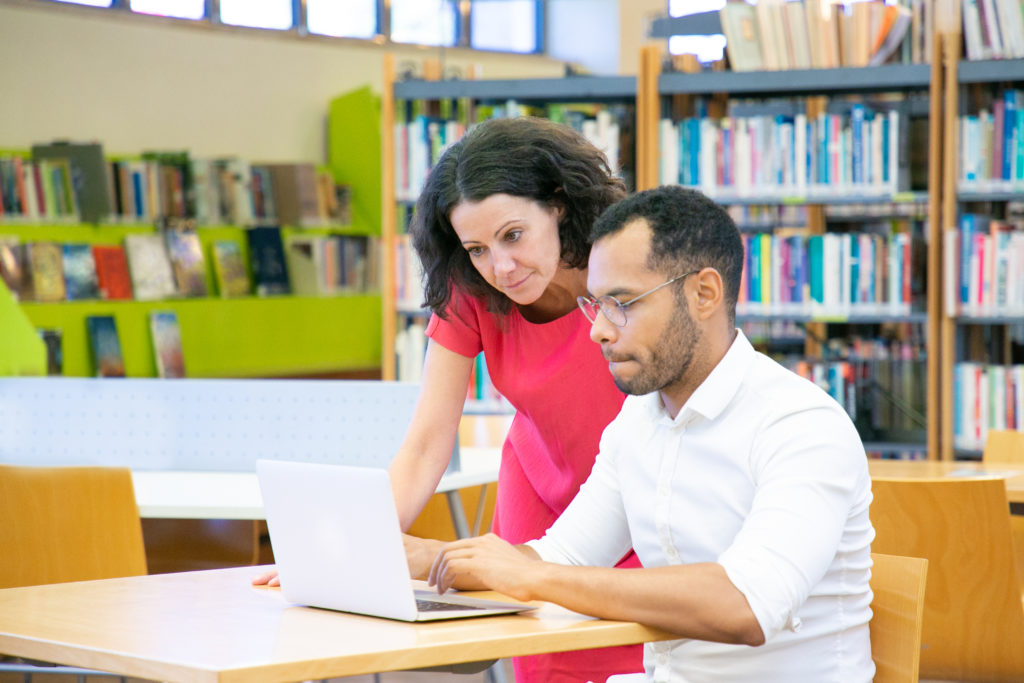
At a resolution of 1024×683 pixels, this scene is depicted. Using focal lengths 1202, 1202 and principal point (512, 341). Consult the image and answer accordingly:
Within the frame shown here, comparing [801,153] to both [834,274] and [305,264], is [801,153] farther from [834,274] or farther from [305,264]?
[305,264]

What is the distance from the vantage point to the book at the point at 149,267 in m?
6.37

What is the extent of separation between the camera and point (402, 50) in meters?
7.96

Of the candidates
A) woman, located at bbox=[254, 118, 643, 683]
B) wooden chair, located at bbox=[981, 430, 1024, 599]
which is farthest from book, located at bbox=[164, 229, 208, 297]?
woman, located at bbox=[254, 118, 643, 683]

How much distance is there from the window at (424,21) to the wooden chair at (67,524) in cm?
597

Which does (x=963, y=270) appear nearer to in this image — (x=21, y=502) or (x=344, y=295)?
(x=21, y=502)

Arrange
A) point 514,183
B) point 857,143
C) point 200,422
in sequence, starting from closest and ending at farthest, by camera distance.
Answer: point 514,183 → point 200,422 → point 857,143

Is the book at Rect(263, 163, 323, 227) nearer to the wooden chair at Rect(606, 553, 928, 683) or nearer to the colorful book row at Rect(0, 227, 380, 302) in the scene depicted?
the colorful book row at Rect(0, 227, 380, 302)

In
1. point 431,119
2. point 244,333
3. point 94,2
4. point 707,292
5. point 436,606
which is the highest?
point 94,2

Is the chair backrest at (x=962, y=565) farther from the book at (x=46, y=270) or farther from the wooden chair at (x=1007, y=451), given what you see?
the book at (x=46, y=270)

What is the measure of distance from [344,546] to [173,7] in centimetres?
630

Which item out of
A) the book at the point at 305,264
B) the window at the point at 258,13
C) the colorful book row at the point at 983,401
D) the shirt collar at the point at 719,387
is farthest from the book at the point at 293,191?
the shirt collar at the point at 719,387

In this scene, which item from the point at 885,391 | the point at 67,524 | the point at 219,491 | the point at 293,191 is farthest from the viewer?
the point at 293,191

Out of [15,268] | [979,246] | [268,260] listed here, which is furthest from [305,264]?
[979,246]

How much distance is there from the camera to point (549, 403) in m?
1.83
